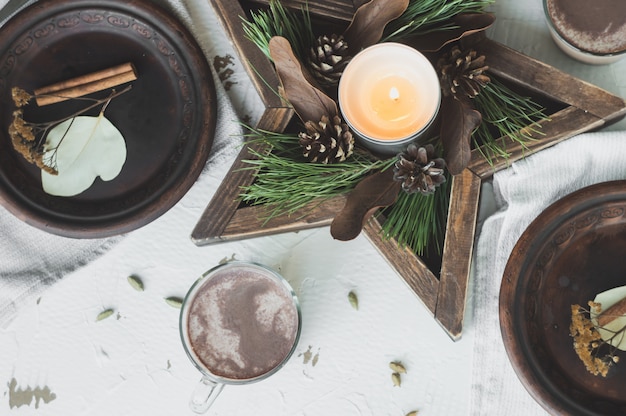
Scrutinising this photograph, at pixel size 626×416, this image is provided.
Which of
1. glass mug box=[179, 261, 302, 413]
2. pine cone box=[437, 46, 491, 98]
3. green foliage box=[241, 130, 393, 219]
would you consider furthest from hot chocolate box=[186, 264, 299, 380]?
pine cone box=[437, 46, 491, 98]

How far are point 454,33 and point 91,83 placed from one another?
473 millimetres

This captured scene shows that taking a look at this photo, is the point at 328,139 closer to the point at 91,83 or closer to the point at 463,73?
the point at 463,73

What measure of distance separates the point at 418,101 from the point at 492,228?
0.21m

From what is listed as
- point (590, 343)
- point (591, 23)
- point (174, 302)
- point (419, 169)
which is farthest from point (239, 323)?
point (591, 23)

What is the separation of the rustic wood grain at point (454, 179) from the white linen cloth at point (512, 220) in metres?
0.02

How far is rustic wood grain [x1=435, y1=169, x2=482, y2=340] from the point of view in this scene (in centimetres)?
76

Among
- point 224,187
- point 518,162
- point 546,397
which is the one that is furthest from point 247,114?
point 546,397

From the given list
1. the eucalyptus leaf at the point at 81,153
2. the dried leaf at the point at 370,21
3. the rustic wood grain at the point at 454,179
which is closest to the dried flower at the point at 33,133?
the eucalyptus leaf at the point at 81,153

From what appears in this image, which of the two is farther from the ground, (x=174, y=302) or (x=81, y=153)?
(x=81, y=153)

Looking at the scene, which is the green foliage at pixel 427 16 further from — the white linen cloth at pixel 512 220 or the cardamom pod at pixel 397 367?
the cardamom pod at pixel 397 367

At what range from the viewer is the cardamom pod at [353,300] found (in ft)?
2.88

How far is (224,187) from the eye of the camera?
81cm

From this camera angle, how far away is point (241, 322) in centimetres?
85

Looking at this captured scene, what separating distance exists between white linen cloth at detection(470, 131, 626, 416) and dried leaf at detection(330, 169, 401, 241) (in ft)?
0.50
